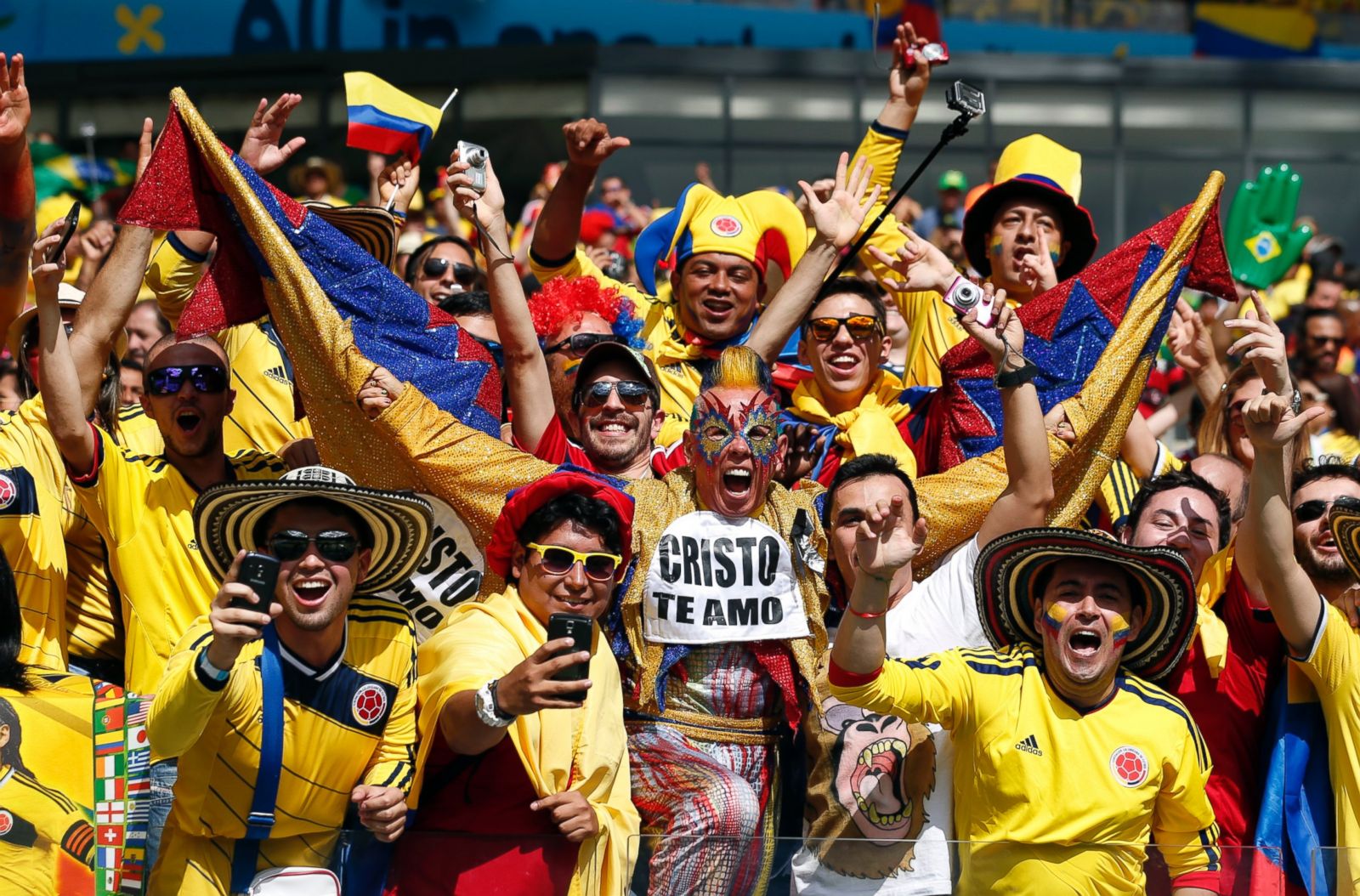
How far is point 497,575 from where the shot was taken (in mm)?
4621

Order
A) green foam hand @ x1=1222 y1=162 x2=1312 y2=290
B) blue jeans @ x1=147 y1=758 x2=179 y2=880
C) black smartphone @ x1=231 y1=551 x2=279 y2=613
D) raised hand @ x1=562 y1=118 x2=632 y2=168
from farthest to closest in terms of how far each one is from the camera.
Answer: green foam hand @ x1=1222 y1=162 x2=1312 y2=290
raised hand @ x1=562 y1=118 x2=632 y2=168
blue jeans @ x1=147 y1=758 x2=179 y2=880
black smartphone @ x1=231 y1=551 x2=279 y2=613

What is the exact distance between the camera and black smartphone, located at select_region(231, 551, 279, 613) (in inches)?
140

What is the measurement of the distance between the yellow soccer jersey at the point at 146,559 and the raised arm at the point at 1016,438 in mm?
2081

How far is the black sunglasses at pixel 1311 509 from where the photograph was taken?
4.96m

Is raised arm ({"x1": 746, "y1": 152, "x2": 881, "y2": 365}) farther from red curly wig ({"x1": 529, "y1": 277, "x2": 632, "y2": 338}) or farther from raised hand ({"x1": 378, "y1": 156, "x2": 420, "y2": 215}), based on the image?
raised hand ({"x1": 378, "y1": 156, "x2": 420, "y2": 215})

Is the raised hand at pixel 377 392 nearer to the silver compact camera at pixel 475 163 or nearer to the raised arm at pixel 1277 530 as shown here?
the silver compact camera at pixel 475 163

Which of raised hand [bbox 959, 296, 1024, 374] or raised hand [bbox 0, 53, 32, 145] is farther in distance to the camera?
raised hand [bbox 0, 53, 32, 145]

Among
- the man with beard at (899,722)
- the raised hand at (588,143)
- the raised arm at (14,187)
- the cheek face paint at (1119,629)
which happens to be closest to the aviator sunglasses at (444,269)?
the raised hand at (588,143)

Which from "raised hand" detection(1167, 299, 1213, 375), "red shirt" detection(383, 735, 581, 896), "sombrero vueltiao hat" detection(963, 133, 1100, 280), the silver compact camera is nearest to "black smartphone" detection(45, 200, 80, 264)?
the silver compact camera

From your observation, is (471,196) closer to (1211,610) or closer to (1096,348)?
(1096,348)

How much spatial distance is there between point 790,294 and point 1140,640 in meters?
1.73

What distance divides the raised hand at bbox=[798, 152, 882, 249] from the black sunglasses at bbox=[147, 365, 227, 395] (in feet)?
6.00

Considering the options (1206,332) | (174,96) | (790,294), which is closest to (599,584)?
(790,294)

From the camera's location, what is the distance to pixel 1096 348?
18.2 ft
